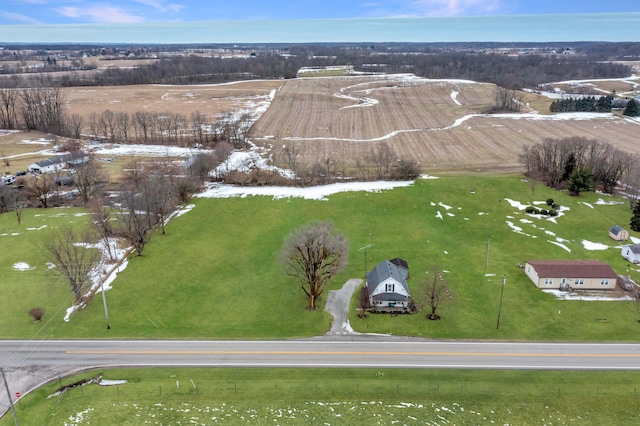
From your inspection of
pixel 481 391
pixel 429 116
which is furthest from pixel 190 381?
pixel 429 116

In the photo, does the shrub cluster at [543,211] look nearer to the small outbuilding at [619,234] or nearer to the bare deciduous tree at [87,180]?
the small outbuilding at [619,234]

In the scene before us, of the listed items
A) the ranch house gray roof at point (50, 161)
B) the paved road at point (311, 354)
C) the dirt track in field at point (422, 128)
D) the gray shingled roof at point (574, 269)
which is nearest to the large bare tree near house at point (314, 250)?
the paved road at point (311, 354)

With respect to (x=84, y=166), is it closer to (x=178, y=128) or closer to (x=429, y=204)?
(x=178, y=128)

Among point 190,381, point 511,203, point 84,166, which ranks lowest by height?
point 190,381

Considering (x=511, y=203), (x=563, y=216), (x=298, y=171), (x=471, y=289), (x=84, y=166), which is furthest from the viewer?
(x=298, y=171)

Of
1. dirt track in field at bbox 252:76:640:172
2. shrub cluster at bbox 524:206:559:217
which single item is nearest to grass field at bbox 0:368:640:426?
shrub cluster at bbox 524:206:559:217

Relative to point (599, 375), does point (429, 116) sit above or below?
above

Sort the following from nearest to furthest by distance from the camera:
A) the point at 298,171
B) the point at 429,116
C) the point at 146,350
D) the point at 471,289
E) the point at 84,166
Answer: the point at 146,350 < the point at 471,289 < the point at 84,166 < the point at 298,171 < the point at 429,116
